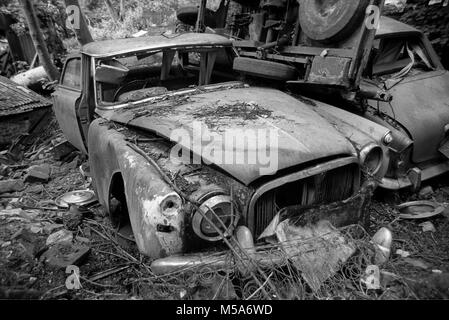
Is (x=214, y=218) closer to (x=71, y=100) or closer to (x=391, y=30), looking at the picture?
(x=71, y=100)

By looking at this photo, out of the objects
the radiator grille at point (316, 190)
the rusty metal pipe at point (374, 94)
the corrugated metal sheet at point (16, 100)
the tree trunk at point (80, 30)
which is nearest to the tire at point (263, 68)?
the rusty metal pipe at point (374, 94)

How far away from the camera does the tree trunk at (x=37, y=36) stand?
6362mm

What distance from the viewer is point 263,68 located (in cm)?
350

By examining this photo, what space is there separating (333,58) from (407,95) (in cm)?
106

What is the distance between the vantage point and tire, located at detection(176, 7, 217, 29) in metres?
5.44

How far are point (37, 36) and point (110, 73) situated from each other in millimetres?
4670

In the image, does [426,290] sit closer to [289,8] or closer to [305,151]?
[305,151]

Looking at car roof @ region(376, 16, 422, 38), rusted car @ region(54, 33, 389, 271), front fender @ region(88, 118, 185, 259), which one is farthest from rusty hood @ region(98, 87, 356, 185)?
car roof @ region(376, 16, 422, 38)

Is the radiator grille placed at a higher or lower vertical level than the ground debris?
higher

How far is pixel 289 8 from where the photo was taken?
163 inches

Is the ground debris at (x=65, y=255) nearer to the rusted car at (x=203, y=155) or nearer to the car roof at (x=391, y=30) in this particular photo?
the rusted car at (x=203, y=155)

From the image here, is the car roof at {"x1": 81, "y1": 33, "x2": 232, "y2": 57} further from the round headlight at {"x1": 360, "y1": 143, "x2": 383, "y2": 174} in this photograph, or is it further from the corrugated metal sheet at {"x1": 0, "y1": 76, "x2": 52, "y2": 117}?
the corrugated metal sheet at {"x1": 0, "y1": 76, "x2": 52, "y2": 117}

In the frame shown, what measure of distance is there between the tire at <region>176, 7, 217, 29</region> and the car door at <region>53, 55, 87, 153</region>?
225cm
